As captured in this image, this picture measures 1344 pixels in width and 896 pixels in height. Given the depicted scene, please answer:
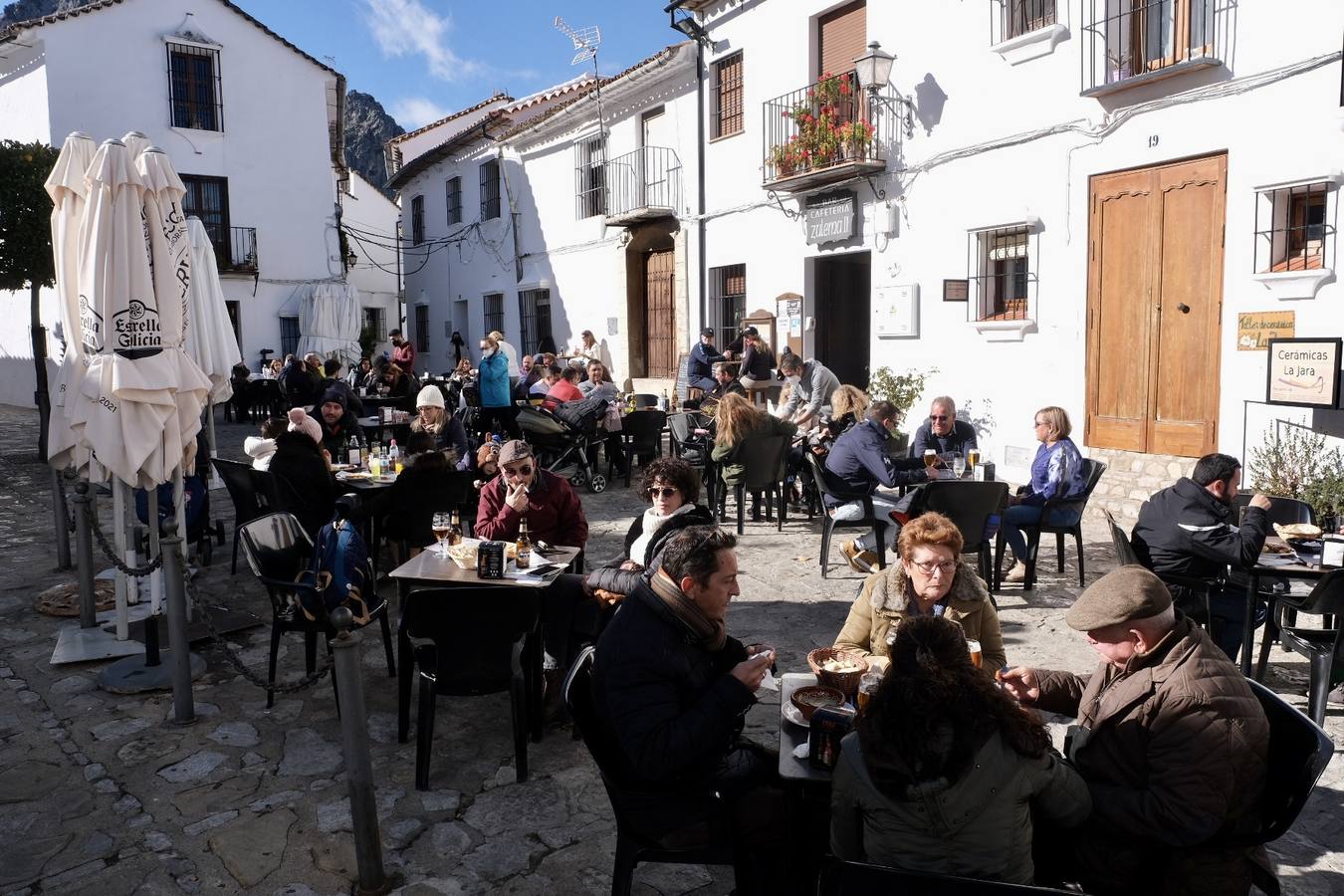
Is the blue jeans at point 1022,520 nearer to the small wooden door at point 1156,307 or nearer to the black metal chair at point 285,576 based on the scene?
the small wooden door at point 1156,307

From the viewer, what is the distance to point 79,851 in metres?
3.61

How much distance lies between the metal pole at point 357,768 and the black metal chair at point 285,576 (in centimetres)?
171

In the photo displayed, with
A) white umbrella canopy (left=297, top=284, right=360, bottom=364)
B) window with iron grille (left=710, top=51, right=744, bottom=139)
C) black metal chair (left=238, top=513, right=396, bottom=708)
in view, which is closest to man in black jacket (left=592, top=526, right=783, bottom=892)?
black metal chair (left=238, top=513, right=396, bottom=708)

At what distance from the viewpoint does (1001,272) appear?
35.8 ft

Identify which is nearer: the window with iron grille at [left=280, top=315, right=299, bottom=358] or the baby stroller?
the baby stroller

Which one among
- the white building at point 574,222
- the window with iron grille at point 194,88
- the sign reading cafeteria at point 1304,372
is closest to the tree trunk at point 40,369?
the white building at point 574,222

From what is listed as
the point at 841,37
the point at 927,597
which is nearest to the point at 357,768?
the point at 927,597

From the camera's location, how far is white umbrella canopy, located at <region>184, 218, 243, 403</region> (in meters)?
7.33

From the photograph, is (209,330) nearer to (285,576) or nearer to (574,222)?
(285,576)

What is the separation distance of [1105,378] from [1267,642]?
Result: 5.11 m

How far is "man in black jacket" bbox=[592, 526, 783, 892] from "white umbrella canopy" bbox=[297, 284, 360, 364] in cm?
2016

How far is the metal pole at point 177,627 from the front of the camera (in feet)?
15.0

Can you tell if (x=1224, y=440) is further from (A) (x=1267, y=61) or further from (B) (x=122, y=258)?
(B) (x=122, y=258)

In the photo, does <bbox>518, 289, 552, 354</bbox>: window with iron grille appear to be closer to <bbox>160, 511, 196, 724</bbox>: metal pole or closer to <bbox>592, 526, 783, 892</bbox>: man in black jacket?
<bbox>160, 511, 196, 724</bbox>: metal pole
